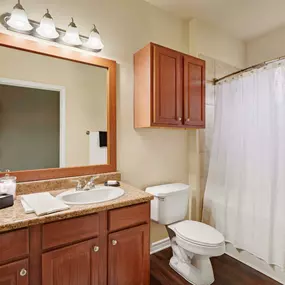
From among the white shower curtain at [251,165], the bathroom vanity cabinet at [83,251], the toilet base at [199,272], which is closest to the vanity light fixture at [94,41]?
the bathroom vanity cabinet at [83,251]

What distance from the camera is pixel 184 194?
1.98 m

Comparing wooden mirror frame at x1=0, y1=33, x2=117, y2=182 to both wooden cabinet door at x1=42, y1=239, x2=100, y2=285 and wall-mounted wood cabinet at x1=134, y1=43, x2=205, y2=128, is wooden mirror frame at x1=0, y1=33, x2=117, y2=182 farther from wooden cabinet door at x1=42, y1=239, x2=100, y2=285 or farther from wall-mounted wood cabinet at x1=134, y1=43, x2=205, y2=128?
wooden cabinet door at x1=42, y1=239, x2=100, y2=285

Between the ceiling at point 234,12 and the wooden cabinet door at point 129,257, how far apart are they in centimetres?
216

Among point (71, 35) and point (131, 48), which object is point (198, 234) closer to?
point (131, 48)

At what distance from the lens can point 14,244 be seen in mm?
1012

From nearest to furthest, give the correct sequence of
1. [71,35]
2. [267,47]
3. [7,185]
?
[7,185]
[71,35]
[267,47]

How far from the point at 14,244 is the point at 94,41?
1.52 m

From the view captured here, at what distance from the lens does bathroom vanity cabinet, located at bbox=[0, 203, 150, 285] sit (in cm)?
102

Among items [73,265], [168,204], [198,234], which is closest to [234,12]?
[168,204]

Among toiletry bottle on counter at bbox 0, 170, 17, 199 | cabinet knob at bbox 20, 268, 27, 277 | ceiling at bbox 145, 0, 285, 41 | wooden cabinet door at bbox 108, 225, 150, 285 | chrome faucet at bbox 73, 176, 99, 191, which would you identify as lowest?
wooden cabinet door at bbox 108, 225, 150, 285

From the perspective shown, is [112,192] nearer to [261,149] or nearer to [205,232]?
[205,232]

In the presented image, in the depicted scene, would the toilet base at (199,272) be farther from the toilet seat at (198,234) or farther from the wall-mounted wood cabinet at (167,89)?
the wall-mounted wood cabinet at (167,89)

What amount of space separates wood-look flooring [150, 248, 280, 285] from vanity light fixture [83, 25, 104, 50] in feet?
6.76

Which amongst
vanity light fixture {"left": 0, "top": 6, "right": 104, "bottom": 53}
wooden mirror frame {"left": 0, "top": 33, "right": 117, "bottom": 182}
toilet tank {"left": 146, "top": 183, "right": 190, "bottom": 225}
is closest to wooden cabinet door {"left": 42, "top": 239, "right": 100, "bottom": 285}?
wooden mirror frame {"left": 0, "top": 33, "right": 117, "bottom": 182}
